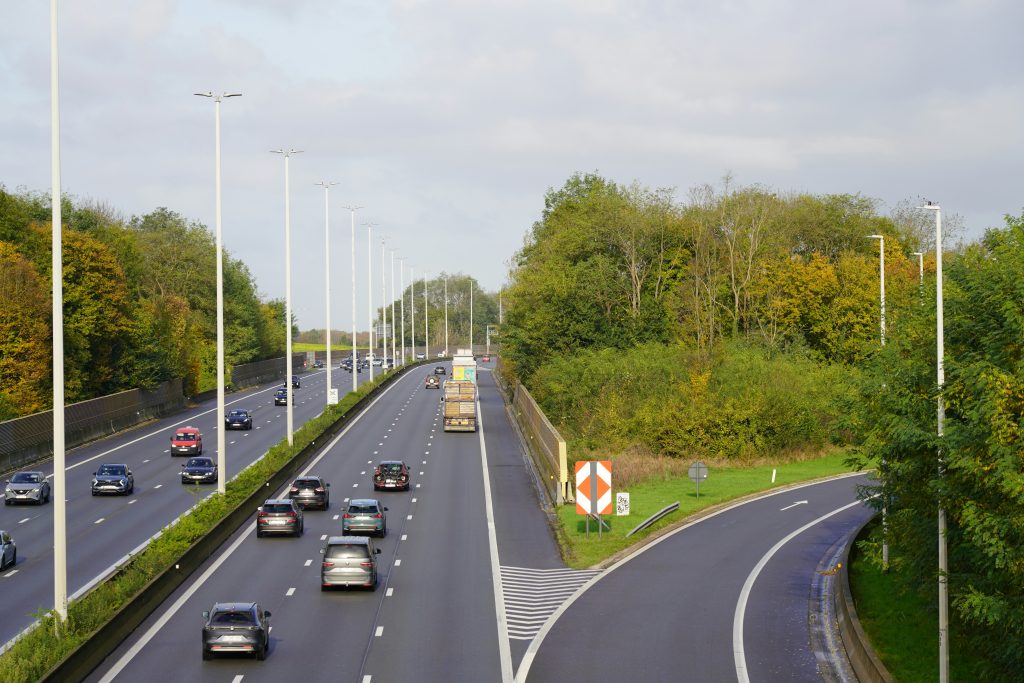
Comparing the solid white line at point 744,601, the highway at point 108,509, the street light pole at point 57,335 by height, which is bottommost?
the solid white line at point 744,601


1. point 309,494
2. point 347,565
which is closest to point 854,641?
point 347,565

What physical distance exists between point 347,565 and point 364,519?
943 centimetres

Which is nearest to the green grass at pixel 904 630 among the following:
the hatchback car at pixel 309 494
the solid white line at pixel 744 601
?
the solid white line at pixel 744 601

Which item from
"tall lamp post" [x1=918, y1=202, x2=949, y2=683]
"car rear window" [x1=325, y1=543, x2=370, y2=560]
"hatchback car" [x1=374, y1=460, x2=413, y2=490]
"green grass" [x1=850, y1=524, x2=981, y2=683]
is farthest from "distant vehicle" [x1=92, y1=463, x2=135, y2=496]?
"tall lamp post" [x1=918, y1=202, x2=949, y2=683]

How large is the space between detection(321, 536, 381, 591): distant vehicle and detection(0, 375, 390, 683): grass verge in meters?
4.83

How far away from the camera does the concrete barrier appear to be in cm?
2418

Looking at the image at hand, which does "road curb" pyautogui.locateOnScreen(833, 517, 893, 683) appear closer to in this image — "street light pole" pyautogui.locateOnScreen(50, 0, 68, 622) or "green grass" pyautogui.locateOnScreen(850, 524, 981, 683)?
"green grass" pyautogui.locateOnScreen(850, 524, 981, 683)

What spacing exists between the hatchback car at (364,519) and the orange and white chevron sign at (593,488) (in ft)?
24.3

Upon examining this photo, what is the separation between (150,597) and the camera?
3122cm

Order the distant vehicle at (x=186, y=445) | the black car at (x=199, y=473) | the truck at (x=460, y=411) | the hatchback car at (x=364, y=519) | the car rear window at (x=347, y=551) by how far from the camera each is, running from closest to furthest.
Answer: the car rear window at (x=347, y=551), the hatchback car at (x=364, y=519), the black car at (x=199, y=473), the distant vehicle at (x=186, y=445), the truck at (x=460, y=411)

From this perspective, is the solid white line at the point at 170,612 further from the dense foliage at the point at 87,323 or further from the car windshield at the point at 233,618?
the dense foliage at the point at 87,323

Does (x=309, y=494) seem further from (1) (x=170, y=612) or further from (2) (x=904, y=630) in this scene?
(2) (x=904, y=630)

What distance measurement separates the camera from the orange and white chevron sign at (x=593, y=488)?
1613 inches

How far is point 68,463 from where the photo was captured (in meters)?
66.8
